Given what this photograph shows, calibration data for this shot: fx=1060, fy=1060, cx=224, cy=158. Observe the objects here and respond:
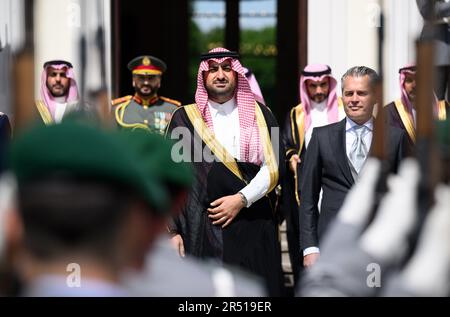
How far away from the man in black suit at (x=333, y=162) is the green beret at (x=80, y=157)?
3454 millimetres

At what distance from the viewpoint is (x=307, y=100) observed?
7113mm

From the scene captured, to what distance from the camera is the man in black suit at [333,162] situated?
5340 mm

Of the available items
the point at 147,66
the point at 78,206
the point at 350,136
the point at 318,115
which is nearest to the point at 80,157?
the point at 78,206

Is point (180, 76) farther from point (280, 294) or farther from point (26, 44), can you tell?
point (26, 44)

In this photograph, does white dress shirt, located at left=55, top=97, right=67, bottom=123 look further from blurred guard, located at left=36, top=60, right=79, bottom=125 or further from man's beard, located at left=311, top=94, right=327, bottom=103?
man's beard, located at left=311, top=94, right=327, bottom=103

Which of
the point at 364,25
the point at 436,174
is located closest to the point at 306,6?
the point at 364,25

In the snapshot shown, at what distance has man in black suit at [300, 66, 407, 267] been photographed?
534 centimetres

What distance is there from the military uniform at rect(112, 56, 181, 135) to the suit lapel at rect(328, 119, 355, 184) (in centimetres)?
189

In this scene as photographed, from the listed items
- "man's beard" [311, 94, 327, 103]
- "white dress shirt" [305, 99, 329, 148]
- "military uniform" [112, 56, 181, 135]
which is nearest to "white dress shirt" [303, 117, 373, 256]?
"white dress shirt" [305, 99, 329, 148]

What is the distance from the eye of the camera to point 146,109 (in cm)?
731

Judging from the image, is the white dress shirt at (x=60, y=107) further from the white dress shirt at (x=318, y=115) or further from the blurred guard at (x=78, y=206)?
the blurred guard at (x=78, y=206)

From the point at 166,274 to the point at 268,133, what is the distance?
355 centimetres

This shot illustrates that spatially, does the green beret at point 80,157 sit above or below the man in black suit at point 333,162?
above

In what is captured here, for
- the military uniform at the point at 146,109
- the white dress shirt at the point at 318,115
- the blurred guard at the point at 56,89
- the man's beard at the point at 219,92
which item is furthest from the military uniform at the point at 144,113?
the man's beard at the point at 219,92
